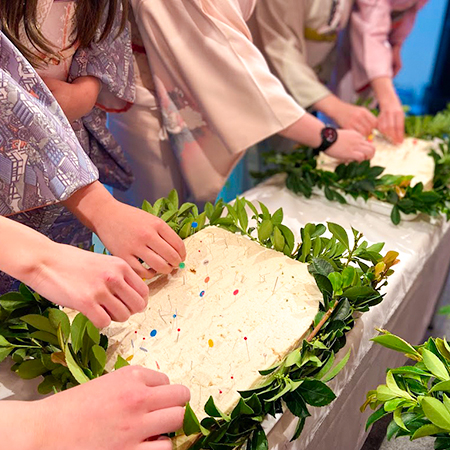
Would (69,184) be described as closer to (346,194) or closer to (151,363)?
(151,363)

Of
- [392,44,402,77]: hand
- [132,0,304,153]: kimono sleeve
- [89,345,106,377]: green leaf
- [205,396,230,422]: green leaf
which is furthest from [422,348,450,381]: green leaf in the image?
[392,44,402,77]: hand

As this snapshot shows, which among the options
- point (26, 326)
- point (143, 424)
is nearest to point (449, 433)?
point (143, 424)

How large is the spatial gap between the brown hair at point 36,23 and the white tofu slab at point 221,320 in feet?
0.95

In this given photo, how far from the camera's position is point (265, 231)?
70 centimetres

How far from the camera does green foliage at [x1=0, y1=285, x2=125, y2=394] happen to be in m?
0.50

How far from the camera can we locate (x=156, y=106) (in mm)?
883

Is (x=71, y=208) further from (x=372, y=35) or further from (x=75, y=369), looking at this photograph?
(x=372, y=35)

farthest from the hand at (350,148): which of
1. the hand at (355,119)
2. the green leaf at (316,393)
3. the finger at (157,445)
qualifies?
the finger at (157,445)

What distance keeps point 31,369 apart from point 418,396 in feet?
1.23

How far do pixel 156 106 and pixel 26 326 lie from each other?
464mm

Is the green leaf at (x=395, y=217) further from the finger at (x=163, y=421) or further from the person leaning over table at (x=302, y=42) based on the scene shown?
the finger at (x=163, y=421)

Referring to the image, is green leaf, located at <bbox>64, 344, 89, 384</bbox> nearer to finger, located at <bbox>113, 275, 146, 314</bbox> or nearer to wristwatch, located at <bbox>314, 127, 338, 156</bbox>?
finger, located at <bbox>113, 275, 146, 314</bbox>

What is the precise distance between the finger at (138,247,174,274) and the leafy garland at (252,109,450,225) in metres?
0.44

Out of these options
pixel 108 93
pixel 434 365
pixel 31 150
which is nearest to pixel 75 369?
pixel 31 150
